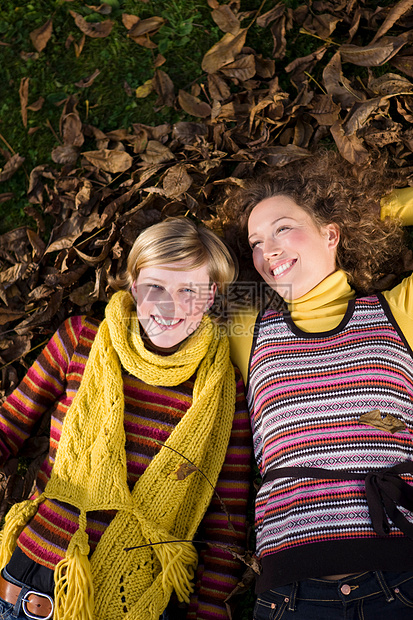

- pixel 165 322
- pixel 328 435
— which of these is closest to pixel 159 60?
pixel 165 322

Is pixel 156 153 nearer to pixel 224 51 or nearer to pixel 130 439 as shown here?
pixel 224 51

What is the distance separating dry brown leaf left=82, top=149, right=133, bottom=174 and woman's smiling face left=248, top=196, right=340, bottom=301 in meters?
0.88

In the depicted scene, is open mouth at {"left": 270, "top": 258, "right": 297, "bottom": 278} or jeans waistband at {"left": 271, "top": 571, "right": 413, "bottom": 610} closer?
jeans waistband at {"left": 271, "top": 571, "right": 413, "bottom": 610}

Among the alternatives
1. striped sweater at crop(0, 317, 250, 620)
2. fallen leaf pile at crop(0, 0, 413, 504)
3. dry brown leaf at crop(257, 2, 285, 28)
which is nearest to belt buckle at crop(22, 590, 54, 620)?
striped sweater at crop(0, 317, 250, 620)

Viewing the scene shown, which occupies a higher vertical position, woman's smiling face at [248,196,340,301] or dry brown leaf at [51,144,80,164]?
dry brown leaf at [51,144,80,164]

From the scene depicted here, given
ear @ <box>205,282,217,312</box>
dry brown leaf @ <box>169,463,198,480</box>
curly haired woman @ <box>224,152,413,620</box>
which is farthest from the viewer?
ear @ <box>205,282,217,312</box>

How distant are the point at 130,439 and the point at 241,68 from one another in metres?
2.27

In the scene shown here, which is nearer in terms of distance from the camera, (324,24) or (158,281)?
(158,281)

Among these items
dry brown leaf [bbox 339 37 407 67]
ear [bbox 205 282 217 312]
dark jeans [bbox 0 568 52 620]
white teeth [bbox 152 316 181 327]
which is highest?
dry brown leaf [bbox 339 37 407 67]

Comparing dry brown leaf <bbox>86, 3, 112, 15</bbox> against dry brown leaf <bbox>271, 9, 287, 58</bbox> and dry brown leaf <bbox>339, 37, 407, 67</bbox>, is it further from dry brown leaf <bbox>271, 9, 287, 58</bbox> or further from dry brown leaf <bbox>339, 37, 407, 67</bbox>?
dry brown leaf <bbox>339, 37, 407, 67</bbox>

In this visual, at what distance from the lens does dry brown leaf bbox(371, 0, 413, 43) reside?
2.86 meters

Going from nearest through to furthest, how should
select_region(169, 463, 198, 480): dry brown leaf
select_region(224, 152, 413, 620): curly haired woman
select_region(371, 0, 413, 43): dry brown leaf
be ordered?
1. select_region(224, 152, 413, 620): curly haired woman
2. select_region(169, 463, 198, 480): dry brown leaf
3. select_region(371, 0, 413, 43): dry brown leaf

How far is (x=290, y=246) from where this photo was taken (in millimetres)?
2643

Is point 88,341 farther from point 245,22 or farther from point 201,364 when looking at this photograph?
point 245,22
